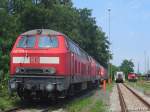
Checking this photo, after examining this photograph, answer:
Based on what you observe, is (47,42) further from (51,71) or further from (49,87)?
(49,87)

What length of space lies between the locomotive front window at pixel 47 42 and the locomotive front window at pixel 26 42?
1.21ft

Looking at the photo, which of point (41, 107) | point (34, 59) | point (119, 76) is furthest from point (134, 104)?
point (119, 76)

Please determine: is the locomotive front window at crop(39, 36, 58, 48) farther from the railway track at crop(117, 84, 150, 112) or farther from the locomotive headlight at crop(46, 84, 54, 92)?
the railway track at crop(117, 84, 150, 112)

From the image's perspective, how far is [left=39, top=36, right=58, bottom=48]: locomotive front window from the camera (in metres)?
21.6

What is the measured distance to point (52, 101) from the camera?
24.2m

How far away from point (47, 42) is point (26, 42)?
98 centimetres

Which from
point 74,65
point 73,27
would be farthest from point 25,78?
point 73,27

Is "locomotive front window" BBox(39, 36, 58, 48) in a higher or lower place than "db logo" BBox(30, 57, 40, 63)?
higher

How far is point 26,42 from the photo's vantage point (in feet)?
71.8

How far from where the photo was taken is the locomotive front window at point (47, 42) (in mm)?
21609

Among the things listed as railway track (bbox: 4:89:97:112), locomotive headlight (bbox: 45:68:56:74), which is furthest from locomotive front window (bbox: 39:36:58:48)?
railway track (bbox: 4:89:97:112)

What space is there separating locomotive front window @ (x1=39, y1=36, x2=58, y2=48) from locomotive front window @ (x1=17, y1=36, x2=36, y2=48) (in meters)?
0.37

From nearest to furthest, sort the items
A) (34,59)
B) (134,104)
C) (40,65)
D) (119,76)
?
(40,65) → (34,59) → (134,104) → (119,76)

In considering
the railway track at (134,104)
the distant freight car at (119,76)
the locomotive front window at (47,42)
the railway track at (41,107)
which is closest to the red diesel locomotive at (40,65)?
the locomotive front window at (47,42)
